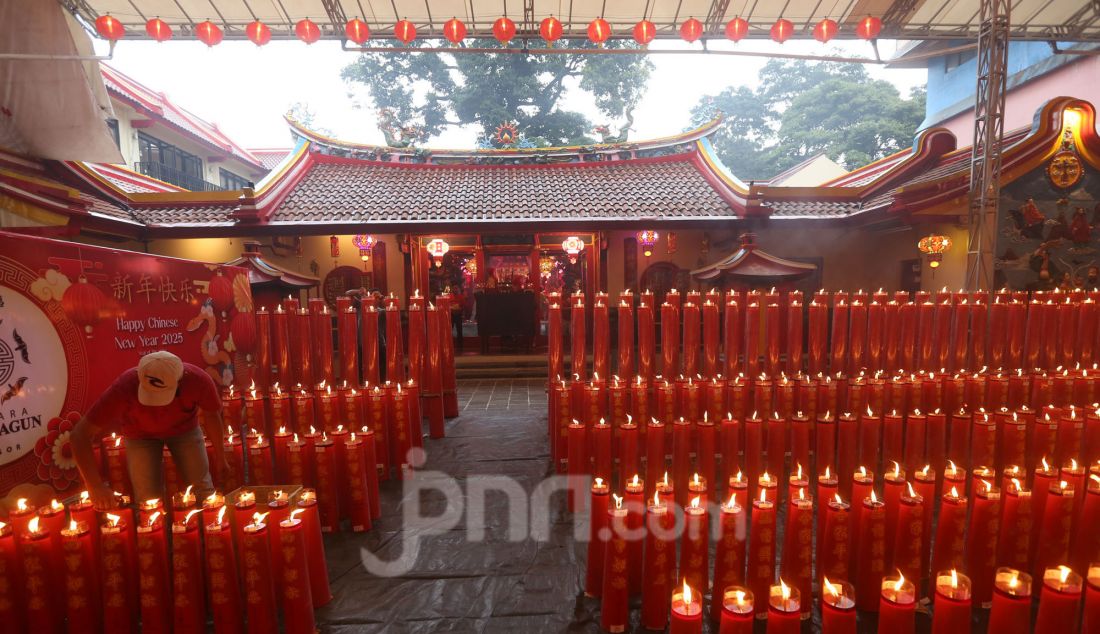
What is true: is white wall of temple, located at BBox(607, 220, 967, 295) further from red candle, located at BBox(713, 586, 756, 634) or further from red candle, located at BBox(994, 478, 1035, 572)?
red candle, located at BBox(713, 586, 756, 634)

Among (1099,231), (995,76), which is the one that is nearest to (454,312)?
(995,76)

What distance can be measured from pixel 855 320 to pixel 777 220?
16.9 ft

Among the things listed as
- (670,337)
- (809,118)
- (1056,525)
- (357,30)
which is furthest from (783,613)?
(809,118)

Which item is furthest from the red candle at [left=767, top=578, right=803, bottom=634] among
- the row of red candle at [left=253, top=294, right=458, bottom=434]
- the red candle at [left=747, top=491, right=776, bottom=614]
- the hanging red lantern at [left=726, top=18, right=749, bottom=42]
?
the hanging red lantern at [left=726, top=18, right=749, bottom=42]

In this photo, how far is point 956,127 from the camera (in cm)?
1463

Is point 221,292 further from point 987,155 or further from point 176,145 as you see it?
point 176,145

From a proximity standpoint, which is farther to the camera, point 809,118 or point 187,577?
point 809,118

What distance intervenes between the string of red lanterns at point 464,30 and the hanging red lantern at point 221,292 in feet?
14.2

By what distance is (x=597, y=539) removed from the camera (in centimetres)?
266

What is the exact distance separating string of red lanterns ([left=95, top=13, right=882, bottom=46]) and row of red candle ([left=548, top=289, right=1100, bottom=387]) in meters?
4.23

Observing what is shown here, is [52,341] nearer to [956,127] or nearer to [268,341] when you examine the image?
[268,341]

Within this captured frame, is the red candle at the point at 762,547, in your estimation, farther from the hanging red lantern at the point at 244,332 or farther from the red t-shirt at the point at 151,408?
the hanging red lantern at the point at 244,332

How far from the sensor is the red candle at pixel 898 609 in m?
1.77

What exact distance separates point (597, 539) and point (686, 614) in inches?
36.5
